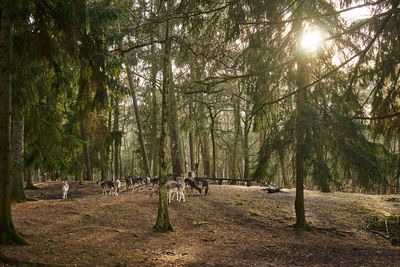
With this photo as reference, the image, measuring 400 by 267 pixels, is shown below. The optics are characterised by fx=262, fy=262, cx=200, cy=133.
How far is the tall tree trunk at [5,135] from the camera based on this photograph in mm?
5456

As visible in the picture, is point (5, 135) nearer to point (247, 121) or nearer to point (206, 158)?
point (247, 121)

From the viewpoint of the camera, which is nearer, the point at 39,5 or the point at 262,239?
the point at 39,5

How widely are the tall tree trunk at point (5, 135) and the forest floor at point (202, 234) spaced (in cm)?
42

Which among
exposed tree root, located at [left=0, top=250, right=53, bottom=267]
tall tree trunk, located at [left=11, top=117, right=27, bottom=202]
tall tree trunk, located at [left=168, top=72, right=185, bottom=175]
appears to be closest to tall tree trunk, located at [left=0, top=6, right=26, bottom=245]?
exposed tree root, located at [left=0, top=250, right=53, bottom=267]

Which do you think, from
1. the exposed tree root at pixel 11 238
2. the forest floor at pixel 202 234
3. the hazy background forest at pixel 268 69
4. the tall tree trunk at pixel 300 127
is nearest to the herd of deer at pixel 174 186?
Answer: the forest floor at pixel 202 234

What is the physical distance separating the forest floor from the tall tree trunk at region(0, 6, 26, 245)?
0.42m

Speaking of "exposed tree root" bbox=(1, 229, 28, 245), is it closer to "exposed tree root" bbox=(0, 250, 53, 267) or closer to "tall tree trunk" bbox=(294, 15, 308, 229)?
"exposed tree root" bbox=(0, 250, 53, 267)

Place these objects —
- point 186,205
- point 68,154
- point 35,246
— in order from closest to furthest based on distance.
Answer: point 35,246 → point 68,154 → point 186,205

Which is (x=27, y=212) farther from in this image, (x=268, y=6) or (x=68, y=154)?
(x=268, y=6)

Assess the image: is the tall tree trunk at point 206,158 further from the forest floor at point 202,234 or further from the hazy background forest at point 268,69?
the hazy background forest at point 268,69

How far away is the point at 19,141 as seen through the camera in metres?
10.3

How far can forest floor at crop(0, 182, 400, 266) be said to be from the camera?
5.96m

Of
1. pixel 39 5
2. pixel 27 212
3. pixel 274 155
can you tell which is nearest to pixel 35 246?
pixel 27 212

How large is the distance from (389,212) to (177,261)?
10.7 m
